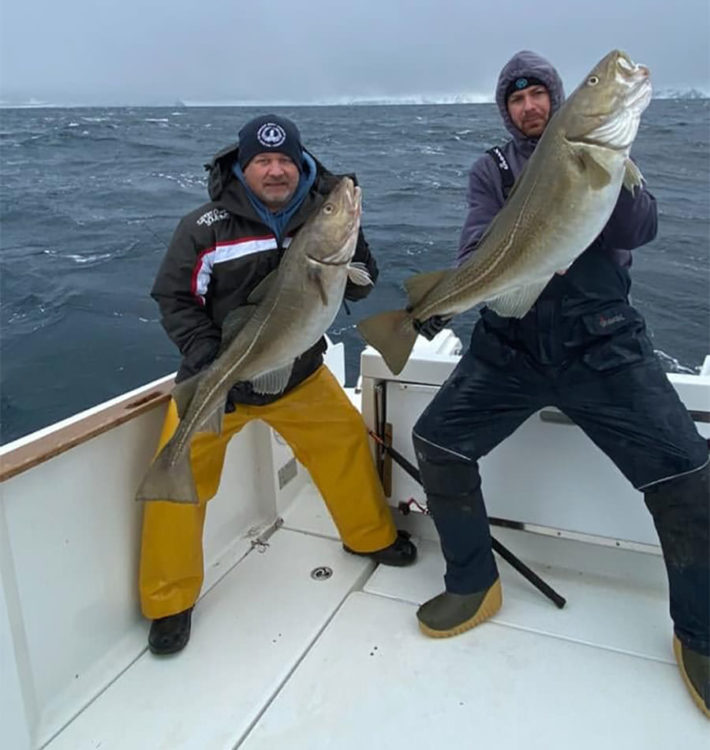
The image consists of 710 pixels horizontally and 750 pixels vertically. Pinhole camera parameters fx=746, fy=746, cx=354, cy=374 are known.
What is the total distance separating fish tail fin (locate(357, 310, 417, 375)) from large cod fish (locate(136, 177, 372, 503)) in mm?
146

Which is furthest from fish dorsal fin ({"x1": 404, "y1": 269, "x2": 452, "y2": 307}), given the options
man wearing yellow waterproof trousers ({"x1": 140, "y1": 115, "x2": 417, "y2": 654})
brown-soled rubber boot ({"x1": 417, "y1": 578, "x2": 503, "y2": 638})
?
brown-soled rubber boot ({"x1": 417, "y1": 578, "x2": 503, "y2": 638})

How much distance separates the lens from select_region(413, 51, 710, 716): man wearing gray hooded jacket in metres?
2.64

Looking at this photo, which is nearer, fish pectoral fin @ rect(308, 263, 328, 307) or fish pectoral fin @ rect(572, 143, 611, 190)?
fish pectoral fin @ rect(572, 143, 611, 190)

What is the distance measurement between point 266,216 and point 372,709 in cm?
193

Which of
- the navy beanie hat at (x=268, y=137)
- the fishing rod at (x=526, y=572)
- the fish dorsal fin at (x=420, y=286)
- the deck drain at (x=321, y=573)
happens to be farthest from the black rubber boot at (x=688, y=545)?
the navy beanie hat at (x=268, y=137)

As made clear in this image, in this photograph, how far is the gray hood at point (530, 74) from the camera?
2.83 metres

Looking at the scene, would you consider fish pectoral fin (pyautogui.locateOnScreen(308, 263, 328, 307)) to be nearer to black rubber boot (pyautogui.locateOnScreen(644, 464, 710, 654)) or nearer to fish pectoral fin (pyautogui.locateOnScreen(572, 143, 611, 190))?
fish pectoral fin (pyautogui.locateOnScreen(572, 143, 611, 190))

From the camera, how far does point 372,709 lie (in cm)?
266

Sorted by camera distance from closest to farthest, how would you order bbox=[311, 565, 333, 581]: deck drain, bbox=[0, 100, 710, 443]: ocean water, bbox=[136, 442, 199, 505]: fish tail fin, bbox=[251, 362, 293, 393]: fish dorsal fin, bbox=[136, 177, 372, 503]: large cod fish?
1. bbox=[136, 177, 372, 503]: large cod fish
2. bbox=[136, 442, 199, 505]: fish tail fin
3. bbox=[251, 362, 293, 393]: fish dorsal fin
4. bbox=[311, 565, 333, 581]: deck drain
5. bbox=[0, 100, 710, 443]: ocean water

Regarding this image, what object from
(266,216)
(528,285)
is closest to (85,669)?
(266,216)

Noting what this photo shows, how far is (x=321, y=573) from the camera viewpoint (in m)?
3.53

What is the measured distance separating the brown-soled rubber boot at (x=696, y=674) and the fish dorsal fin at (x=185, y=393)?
6.59ft

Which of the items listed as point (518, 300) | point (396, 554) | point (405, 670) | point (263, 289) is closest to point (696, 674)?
point (405, 670)

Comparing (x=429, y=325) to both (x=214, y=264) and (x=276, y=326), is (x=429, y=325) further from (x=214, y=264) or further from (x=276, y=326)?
(x=214, y=264)
